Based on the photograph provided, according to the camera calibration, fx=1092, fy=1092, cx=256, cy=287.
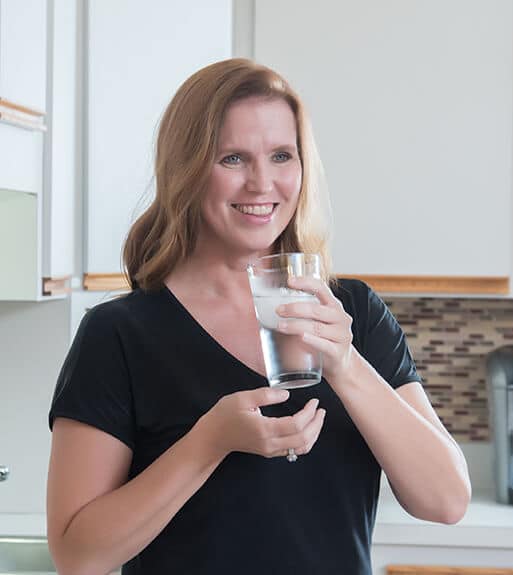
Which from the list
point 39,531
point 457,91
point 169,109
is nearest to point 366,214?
point 457,91

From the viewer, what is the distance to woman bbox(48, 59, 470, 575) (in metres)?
1.21

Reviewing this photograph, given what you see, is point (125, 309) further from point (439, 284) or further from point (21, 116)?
point (439, 284)

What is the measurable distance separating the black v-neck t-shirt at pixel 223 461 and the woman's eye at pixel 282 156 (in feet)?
0.73

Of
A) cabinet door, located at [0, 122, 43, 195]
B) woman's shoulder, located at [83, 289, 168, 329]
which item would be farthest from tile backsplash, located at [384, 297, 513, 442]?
woman's shoulder, located at [83, 289, 168, 329]

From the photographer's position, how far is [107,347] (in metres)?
1.31

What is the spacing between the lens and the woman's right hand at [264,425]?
1.13 m

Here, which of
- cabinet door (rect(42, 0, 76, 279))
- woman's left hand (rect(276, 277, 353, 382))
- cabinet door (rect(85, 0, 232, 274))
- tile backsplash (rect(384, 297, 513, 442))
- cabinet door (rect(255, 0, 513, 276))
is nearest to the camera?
woman's left hand (rect(276, 277, 353, 382))

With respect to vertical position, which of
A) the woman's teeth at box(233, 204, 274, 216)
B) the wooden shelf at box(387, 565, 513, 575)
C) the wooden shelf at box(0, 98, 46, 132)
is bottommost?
the wooden shelf at box(387, 565, 513, 575)

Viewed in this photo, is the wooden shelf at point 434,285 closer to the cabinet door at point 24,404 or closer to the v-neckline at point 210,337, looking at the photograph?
the cabinet door at point 24,404

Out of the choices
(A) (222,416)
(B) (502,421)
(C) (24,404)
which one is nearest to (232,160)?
(A) (222,416)

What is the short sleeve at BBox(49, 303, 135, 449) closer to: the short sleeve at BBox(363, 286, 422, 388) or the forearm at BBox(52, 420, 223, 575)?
the forearm at BBox(52, 420, 223, 575)

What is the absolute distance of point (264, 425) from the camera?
1132 mm

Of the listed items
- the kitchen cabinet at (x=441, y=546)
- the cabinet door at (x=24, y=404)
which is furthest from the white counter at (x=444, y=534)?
the cabinet door at (x=24, y=404)

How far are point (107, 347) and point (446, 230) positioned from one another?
180 cm
